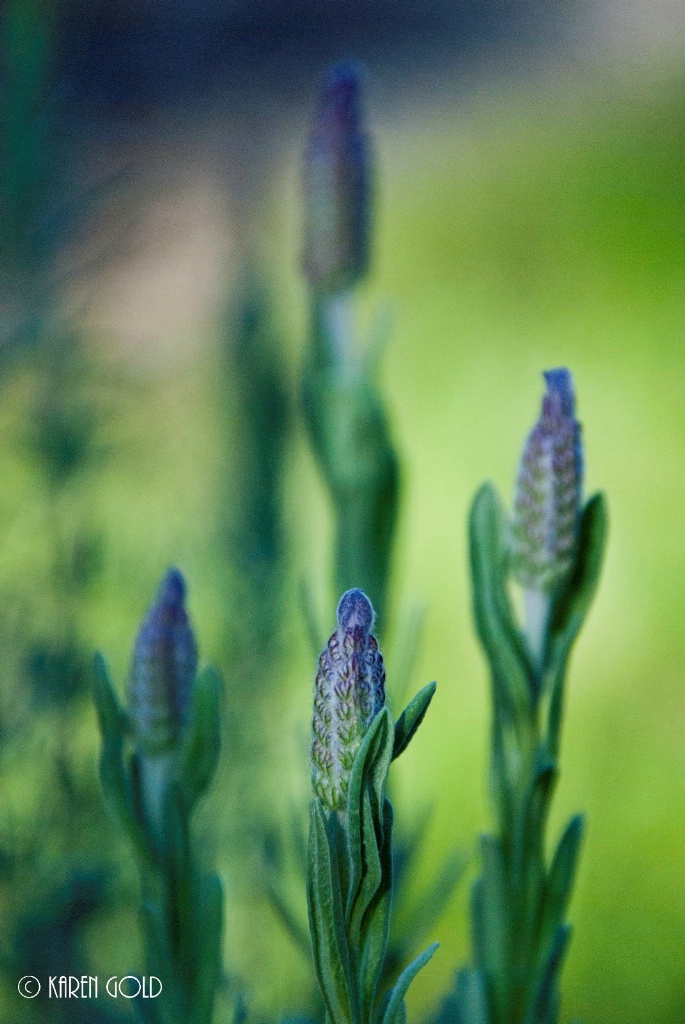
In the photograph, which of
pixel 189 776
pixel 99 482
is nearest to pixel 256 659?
pixel 99 482

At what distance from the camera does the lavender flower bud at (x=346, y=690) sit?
0.16 meters

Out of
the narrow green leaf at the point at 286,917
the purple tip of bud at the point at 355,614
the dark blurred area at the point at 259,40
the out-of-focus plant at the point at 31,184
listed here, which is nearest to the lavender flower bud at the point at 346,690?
the purple tip of bud at the point at 355,614

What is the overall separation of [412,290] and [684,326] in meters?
0.17

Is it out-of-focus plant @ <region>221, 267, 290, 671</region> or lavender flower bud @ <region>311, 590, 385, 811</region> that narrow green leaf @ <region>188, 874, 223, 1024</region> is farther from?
out-of-focus plant @ <region>221, 267, 290, 671</region>

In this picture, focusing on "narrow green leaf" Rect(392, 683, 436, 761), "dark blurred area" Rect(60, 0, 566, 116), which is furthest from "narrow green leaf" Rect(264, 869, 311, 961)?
"dark blurred area" Rect(60, 0, 566, 116)

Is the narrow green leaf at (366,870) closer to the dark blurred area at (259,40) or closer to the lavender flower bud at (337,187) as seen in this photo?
the lavender flower bud at (337,187)

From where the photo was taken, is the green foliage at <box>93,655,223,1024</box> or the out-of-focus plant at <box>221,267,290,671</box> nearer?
the green foliage at <box>93,655,223,1024</box>

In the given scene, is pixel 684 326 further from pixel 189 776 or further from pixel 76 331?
pixel 189 776

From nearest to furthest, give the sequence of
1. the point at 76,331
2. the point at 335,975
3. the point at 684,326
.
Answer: the point at 335,975, the point at 76,331, the point at 684,326

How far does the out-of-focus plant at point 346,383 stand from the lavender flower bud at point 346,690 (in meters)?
0.12

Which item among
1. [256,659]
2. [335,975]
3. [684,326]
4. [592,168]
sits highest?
[592,168]

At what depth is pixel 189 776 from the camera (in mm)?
231

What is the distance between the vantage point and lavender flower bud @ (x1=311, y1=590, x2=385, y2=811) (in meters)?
0.16

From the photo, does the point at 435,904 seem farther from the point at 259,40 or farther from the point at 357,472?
the point at 259,40
